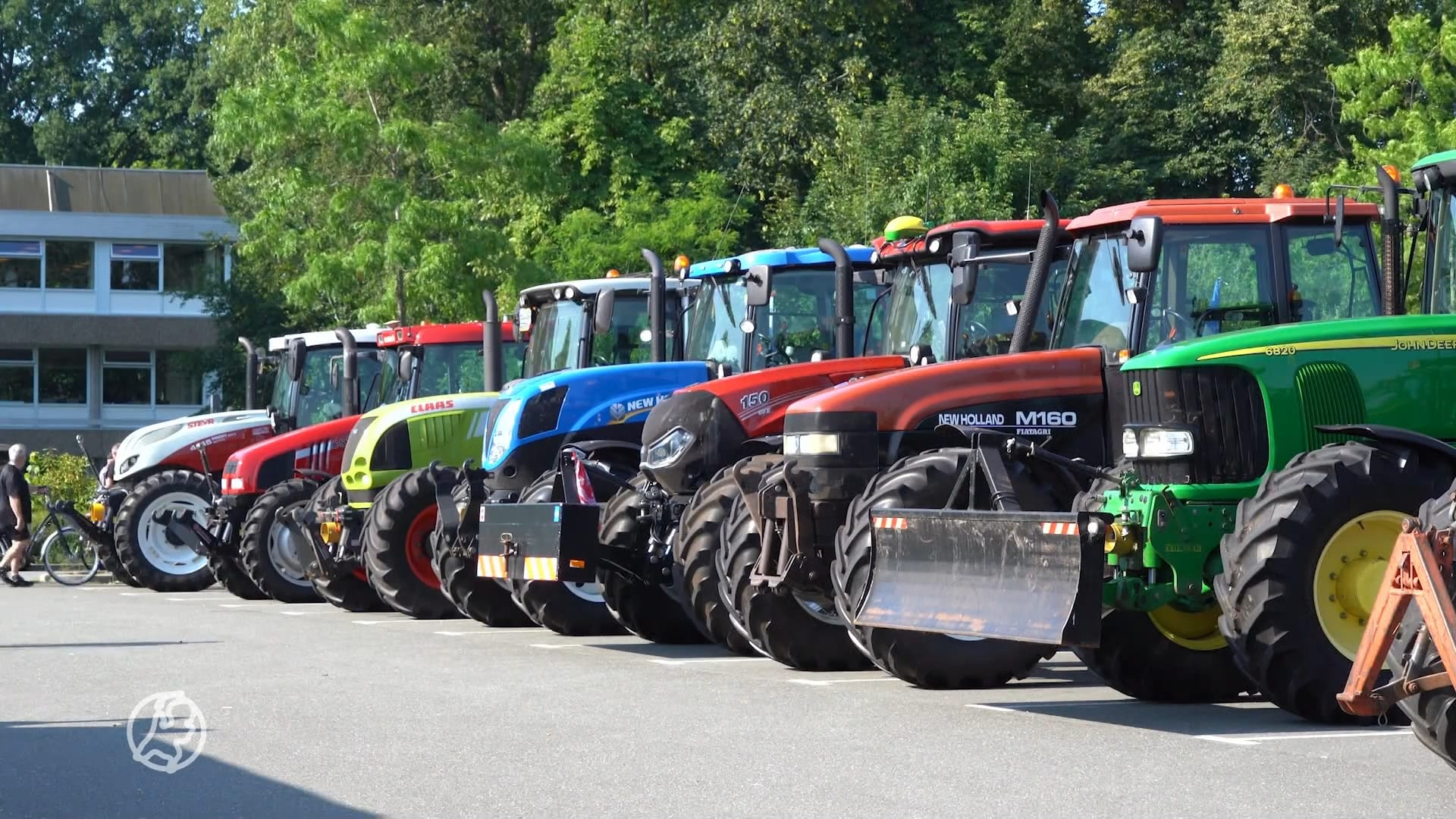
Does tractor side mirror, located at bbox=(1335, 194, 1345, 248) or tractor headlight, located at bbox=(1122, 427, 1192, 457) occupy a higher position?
tractor side mirror, located at bbox=(1335, 194, 1345, 248)

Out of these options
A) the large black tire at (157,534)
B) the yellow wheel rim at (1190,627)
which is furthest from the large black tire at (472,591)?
the large black tire at (157,534)

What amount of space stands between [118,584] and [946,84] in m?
17.8

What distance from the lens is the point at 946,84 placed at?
1428 inches

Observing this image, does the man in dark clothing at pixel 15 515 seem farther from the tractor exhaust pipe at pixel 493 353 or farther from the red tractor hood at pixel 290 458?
the tractor exhaust pipe at pixel 493 353

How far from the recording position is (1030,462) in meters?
10.8

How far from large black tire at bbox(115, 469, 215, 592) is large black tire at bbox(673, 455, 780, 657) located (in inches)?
446

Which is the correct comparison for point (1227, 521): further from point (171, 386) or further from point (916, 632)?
point (171, 386)

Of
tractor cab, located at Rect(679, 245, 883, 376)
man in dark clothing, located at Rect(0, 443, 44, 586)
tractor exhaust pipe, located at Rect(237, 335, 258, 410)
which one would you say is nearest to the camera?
tractor cab, located at Rect(679, 245, 883, 376)

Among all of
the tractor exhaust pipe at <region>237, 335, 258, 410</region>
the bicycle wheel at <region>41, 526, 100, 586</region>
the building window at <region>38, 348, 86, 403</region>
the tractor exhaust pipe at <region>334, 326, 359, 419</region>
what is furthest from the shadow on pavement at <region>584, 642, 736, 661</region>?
the building window at <region>38, 348, 86, 403</region>

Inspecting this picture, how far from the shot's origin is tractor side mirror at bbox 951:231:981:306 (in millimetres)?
12227

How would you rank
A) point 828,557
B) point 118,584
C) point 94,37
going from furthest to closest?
point 94,37
point 118,584
point 828,557

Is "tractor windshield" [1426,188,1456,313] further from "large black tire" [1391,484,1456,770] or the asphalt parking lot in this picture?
"large black tire" [1391,484,1456,770]

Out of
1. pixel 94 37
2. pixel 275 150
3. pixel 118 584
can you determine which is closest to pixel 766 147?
pixel 275 150

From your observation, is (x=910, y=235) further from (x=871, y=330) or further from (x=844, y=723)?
(x=844, y=723)
